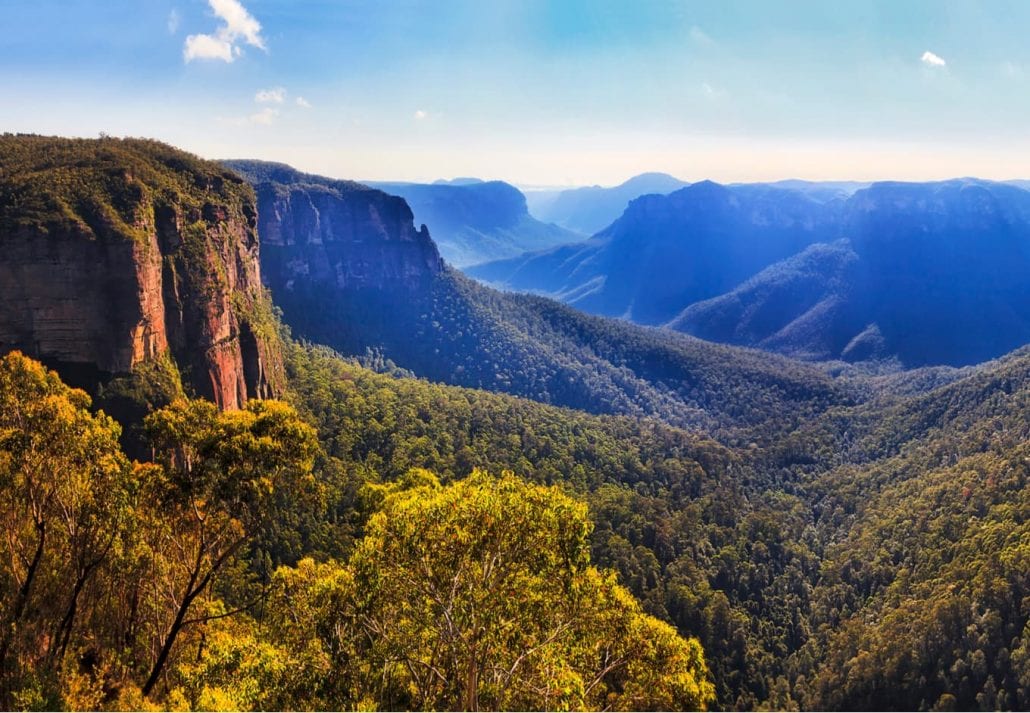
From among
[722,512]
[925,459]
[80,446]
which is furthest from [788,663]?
[80,446]

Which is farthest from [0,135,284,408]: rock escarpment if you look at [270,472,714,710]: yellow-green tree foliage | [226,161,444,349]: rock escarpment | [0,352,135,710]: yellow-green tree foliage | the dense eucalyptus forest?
[226,161,444,349]: rock escarpment

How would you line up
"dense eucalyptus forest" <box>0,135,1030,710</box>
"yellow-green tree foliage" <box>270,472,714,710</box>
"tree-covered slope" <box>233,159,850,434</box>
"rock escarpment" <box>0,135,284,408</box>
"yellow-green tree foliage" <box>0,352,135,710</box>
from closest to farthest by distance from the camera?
"yellow-green tree foliage" <box>270,472,714,710</box>
"dense eucalyptus forest" <box>0,135,1030,710</box>
"yellow-green tree foliage" <box>0,352,135,710</box>
"rock escarpment" <box>0,135,284,408</box>
"tree-covered slope" <box>233,159,850,434</box>

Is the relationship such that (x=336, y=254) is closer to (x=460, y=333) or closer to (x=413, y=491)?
(x=460, y=333)

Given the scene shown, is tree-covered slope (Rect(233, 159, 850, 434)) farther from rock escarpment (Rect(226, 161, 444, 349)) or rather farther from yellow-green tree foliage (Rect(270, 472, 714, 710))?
yellow-green tree foliage (Rect(270, 472, 714, 710))

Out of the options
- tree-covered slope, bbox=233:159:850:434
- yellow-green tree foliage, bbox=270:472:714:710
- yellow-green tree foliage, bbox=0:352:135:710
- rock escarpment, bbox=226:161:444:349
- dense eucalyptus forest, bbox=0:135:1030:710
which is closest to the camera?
yellow-green tree foliage, bbox=270:472:714:710

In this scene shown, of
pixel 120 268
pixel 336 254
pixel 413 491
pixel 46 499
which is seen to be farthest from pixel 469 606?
pixel 336 254
